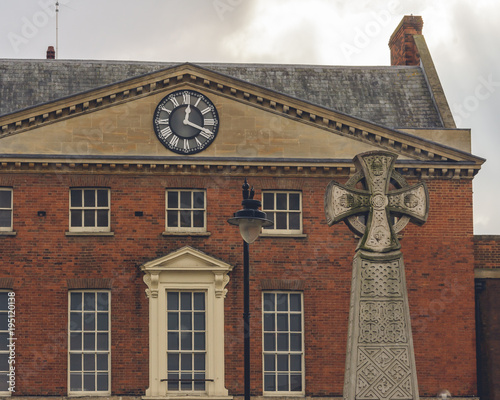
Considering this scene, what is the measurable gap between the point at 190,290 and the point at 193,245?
127 centimetres

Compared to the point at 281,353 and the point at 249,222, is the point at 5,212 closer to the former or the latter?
the point at 281,353

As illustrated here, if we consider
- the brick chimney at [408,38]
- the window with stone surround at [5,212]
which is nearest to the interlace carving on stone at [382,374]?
the window with stone surround at [5,212]

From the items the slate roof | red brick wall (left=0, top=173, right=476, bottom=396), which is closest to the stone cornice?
red brick wall (left=0, top=173, right=476, bottom=396)

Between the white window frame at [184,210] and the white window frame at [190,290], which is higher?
the white window frame at [184,210]

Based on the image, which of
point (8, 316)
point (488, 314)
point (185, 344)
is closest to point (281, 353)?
point (185, 344)

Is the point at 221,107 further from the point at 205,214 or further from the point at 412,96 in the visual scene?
the point at 412,96

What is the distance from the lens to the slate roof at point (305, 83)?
1410 inches

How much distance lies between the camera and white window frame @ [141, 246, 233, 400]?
101 ft

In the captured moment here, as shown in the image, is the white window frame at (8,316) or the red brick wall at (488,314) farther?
the red brick wall at (488,314)

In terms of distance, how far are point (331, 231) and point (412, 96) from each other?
287 inches

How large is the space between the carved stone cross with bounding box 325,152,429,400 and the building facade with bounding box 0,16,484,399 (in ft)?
46.9

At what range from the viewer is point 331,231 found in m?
31.8

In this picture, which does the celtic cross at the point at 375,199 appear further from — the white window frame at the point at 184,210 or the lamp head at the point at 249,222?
the white window frame at the point at 184,210

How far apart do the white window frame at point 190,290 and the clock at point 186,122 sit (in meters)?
3.07
